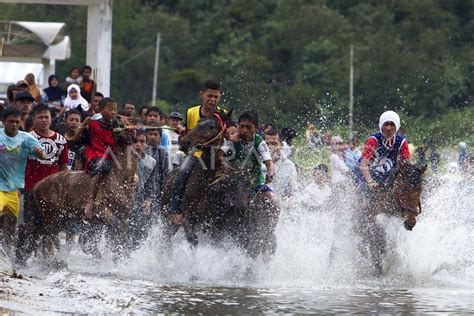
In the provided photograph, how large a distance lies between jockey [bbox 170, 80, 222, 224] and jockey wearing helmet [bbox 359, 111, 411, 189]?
5.79 feet

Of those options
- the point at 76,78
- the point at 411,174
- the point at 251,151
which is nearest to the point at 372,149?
the point at 411,174

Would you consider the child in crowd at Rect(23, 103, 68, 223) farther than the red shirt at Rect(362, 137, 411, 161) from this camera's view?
Yes

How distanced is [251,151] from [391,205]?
1.62 meters

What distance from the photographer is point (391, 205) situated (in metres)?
14.1

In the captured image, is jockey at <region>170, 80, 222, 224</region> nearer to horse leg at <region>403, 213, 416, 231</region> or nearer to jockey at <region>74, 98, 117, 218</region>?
jockey at <region>74, 98, 117, 218</region>

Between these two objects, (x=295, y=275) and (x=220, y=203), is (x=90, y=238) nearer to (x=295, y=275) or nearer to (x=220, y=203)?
(x=220, y=203)

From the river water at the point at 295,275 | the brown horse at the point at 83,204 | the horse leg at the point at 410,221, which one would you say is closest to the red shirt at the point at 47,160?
the brown horse at the point at 83,204

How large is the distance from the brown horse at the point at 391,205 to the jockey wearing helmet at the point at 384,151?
278mm

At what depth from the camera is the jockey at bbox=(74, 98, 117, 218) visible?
14351mm

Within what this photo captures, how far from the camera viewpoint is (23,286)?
456 inches

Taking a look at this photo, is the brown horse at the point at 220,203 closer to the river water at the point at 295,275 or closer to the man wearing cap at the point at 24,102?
the river water at the point at 295,275

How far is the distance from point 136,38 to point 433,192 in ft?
168

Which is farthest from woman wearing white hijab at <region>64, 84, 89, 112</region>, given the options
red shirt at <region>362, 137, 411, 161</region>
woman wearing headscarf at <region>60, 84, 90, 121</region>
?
red shirt at <region>362, 137, 411, 161</region>

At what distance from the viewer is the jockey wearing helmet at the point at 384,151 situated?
47.7 feet
